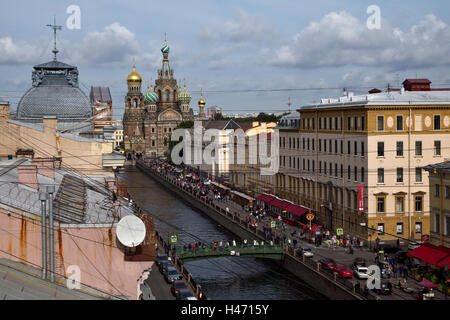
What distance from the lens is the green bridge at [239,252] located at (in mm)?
34750

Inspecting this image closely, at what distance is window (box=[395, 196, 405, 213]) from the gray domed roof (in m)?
26.4

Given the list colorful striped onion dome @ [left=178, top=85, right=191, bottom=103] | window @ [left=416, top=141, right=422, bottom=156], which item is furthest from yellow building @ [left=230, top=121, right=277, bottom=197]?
colorful striped onion dome @ [left=178, top=85, right=191, bottom=103]

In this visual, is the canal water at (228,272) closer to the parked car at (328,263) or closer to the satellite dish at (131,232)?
the parked car at (328,263)

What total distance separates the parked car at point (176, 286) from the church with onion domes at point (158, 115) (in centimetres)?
11644

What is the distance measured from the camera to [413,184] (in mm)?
37688

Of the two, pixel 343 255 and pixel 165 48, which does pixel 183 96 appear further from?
pixel 343 255

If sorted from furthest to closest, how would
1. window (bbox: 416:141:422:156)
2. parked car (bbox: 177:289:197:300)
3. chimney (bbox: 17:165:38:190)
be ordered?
1. window (bbox: 416:141:422:156)
2. parked car (bbox: 177:289:197:300)
3. chimney (bbox: 17:165:38:190)

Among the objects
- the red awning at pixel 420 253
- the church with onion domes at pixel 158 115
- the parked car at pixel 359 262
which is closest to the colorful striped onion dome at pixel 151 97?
the church with onion domes at pixel 158 115

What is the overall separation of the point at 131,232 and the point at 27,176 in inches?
276

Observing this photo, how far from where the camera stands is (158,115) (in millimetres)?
147625

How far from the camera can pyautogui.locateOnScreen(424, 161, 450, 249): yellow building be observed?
2833 cm

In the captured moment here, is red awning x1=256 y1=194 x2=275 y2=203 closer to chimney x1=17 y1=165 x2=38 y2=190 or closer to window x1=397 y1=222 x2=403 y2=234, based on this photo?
window x1=397 y1=222 x2=403 y2=234

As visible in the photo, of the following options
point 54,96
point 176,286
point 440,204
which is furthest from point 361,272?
point 54,96
